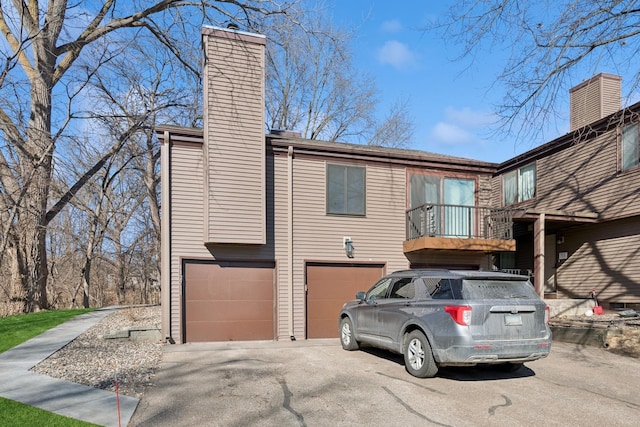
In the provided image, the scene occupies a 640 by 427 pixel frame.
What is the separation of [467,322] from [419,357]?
3.48ft

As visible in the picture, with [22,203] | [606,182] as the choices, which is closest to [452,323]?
[606,182]

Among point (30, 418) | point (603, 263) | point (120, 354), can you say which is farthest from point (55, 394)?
point (603, 263)

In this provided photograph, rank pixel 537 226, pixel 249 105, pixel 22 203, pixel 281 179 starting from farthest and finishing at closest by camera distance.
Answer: pixel 22 203 < pixel 537 226 < pixel 281 179 < pixel 249 105

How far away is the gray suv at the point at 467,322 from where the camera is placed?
6.07 meters

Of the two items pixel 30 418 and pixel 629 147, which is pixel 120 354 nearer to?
pixel 30 418

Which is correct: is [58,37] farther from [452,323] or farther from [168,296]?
[452,323]

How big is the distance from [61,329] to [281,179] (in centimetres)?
615

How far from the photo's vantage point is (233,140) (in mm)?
10359

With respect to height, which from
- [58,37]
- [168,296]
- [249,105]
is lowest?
Answer: [168,296]

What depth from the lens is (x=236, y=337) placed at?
10.6m

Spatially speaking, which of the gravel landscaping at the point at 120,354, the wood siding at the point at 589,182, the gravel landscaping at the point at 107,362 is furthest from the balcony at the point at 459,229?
the gravel landscaping at the point at 107,362

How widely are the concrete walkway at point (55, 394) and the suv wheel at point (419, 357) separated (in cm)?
388

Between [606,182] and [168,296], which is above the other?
[606,182]

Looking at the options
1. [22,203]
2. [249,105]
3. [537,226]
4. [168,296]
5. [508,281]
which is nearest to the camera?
[508,281]
